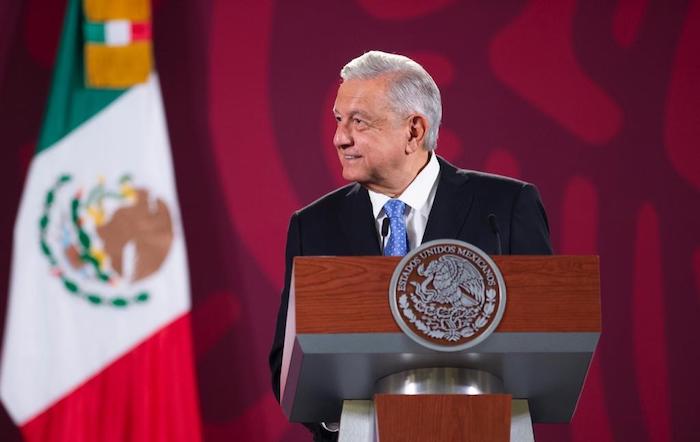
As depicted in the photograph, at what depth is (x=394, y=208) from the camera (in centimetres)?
270

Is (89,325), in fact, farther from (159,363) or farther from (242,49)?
(242,49)

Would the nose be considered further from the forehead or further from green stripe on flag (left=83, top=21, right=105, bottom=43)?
green stripe on flag (left=83, top=21, right=105, bottom=43)

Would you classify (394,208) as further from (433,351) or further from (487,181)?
(433,351)

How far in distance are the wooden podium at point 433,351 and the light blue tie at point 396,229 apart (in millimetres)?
552

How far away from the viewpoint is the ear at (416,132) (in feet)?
9.35

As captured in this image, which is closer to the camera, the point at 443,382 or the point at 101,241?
the point at 443,382

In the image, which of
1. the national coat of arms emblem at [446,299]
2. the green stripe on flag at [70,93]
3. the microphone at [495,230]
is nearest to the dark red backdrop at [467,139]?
the green stripe on flag at [70,93]

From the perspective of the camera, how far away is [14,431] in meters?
4.45

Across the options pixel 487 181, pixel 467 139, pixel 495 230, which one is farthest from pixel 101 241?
pixel 495 230

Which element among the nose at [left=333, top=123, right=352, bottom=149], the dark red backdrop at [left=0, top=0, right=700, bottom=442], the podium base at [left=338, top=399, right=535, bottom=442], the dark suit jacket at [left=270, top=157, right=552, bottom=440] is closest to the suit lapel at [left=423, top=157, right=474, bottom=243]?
the dark suit jacket at [left=270, top=157, right=552, bottom=440]

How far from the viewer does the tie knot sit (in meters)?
2.69

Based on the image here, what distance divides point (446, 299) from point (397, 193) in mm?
834

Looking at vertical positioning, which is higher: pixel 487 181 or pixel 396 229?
pixel 487 181

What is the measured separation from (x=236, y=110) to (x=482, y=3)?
3.56ft
